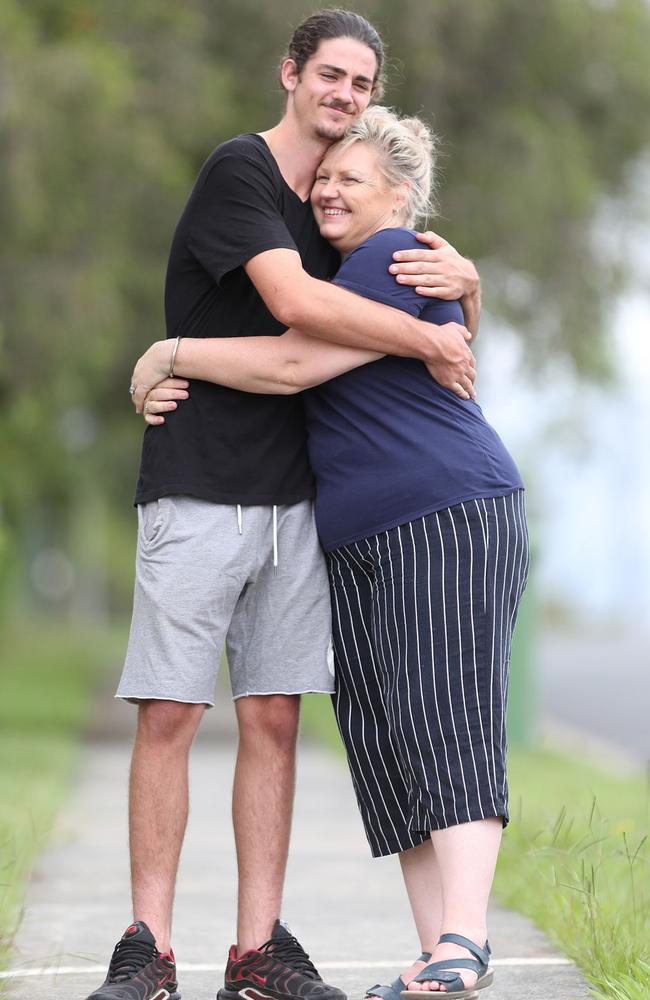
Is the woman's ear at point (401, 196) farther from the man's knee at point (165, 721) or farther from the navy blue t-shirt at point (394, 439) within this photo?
the man's knee at point (165, 721)

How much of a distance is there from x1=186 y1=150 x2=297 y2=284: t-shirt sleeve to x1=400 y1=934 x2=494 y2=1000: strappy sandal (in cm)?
157

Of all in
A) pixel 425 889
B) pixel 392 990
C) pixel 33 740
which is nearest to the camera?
pixel 392 990

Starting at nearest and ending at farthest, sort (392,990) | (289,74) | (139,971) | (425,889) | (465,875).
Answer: (465,875)
(139,971)
(392,990)
(425,889)
(289,74)

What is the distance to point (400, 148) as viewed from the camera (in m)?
3.72

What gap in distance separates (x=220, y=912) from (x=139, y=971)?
157 centimetres

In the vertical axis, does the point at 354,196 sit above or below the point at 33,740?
above

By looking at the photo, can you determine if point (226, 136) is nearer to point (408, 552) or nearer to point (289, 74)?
point (289, 74)

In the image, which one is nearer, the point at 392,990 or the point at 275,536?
the point at 392,990

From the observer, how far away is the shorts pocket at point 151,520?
12.4ft

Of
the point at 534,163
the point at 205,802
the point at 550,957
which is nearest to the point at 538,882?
the point at 550,957

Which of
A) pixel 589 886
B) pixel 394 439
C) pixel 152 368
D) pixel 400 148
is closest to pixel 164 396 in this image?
pixel 152 368

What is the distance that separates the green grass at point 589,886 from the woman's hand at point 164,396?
1.56 m

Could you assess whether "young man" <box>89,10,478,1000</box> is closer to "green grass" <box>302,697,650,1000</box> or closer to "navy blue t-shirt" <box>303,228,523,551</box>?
"navy blue t-shirt" <box>303,228,523,551</box>

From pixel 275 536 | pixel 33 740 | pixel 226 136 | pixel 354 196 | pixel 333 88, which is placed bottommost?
pixel 33 740
